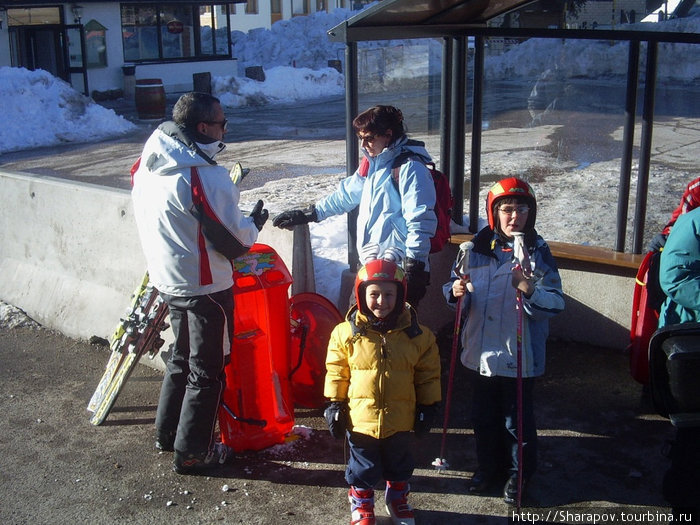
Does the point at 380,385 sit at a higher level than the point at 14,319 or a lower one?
higher

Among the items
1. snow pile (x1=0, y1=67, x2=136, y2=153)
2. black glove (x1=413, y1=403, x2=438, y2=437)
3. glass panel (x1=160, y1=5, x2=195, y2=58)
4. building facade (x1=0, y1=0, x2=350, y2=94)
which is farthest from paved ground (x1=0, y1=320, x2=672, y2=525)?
glass panel (x1=160, y1=5, x2=195, y2=58)

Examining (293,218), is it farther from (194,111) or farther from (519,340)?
(519,340)

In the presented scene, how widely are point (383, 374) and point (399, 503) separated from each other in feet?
2.19

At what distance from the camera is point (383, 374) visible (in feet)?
12.6

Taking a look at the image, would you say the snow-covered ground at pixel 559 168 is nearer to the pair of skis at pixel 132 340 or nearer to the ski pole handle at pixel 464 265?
the pair of skis at pixel 132 340

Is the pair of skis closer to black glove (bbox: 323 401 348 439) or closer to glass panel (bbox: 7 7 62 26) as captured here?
black glove (bbox: 323 401 348 439)

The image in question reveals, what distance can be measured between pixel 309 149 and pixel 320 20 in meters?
26.4

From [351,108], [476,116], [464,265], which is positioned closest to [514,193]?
[464,265]

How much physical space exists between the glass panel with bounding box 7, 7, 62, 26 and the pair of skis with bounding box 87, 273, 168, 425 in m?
22.8

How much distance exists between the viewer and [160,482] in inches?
175

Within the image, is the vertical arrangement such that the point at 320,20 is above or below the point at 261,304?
above

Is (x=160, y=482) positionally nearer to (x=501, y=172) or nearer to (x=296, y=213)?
(x=296, y=213)

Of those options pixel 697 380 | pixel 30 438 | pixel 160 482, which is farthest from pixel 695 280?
pixel 30 438

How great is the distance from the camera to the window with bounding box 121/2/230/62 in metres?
27.7
